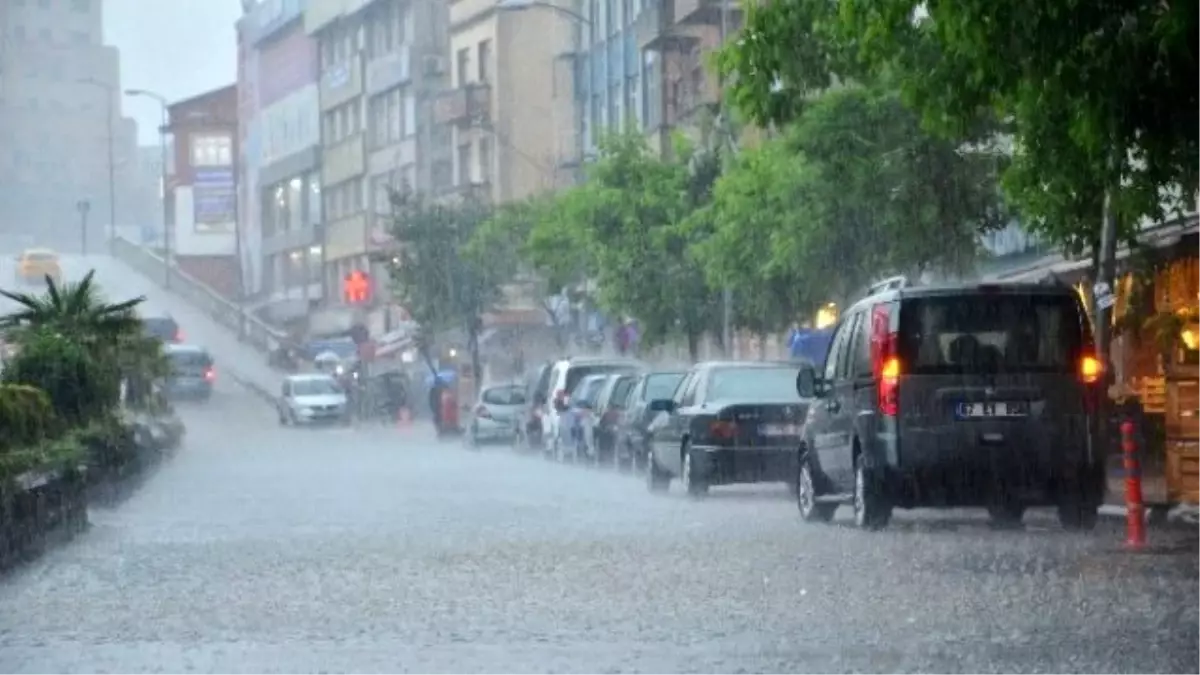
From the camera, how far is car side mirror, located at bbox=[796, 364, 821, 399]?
2700cm

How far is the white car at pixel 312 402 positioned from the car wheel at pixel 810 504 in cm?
6093

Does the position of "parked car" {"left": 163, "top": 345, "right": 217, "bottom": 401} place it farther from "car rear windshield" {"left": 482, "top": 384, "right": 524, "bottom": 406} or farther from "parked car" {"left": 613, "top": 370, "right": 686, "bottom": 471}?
"parked car" {"left": 613, "top": 370, "right": 686, "bottom": 471}

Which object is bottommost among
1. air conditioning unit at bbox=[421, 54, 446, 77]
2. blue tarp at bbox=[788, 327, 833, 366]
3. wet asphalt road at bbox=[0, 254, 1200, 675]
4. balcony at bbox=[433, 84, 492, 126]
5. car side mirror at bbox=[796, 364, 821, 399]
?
wet asphalt road at bbox=[0, 254, 1200, 675]

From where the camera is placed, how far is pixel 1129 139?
2114 centimetres

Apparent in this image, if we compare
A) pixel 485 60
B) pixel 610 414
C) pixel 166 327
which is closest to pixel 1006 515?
pixel 610 414

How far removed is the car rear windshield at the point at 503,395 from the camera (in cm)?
6116

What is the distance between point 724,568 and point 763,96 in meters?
5.51

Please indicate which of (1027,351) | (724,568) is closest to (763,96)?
(1027,351)

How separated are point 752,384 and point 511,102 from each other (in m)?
70.8

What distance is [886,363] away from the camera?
24406 millimetres

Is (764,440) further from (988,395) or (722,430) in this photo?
(988,395)

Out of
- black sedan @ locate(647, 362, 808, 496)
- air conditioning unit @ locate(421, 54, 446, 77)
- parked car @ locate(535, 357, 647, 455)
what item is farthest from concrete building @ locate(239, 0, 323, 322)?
black sedan @ locate(647, 362, 808, 496)

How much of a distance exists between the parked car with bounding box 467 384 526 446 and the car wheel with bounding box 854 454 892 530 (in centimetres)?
3621

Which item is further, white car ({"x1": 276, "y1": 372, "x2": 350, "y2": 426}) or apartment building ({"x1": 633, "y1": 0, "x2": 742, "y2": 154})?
white car ({"x1": 276, "y1": 372, "x2": 350, "y2": 426})
